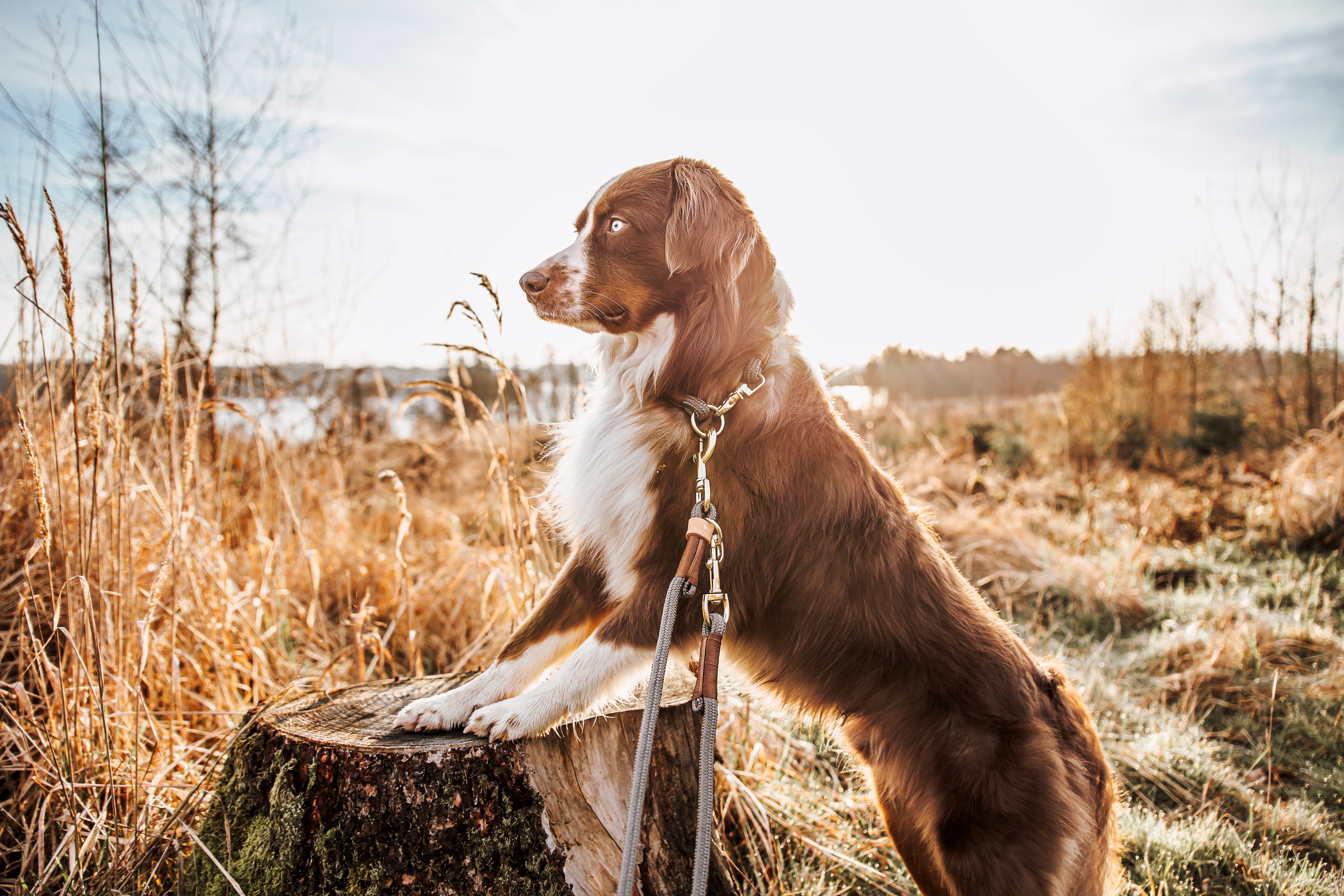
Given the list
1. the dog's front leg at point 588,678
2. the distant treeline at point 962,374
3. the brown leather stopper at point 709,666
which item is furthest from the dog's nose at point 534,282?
the distant treeline at point 962,374

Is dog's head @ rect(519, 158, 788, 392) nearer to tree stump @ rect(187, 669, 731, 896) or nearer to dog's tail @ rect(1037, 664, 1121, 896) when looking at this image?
tree stump @ rect(187, 669, 731, 896)

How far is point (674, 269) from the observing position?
202 cm

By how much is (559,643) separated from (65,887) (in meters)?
1.28

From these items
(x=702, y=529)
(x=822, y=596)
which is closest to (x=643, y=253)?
(x=702, y=529)

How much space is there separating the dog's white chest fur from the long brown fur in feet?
0.12

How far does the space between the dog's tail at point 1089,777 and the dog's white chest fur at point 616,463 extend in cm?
113

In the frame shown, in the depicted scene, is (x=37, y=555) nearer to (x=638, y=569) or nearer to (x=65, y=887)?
(x=65, y=887)

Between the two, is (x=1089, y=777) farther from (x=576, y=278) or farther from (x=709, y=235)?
(x=576, y=278)

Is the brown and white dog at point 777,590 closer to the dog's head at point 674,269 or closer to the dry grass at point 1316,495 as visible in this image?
the dog's head at point 674,269

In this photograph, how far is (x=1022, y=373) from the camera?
44.5ft

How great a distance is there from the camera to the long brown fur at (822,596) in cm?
158

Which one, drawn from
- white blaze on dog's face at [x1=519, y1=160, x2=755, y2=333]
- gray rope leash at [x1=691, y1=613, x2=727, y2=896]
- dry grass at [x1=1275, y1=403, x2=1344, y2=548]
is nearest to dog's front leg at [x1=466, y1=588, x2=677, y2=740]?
gray rope leash at [x1=691, y1=613, x2=727, y2=896]

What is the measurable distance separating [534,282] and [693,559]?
108 cm

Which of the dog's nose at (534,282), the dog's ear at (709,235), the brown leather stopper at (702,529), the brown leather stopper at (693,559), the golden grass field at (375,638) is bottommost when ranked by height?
the golden grass field at (375,638)
